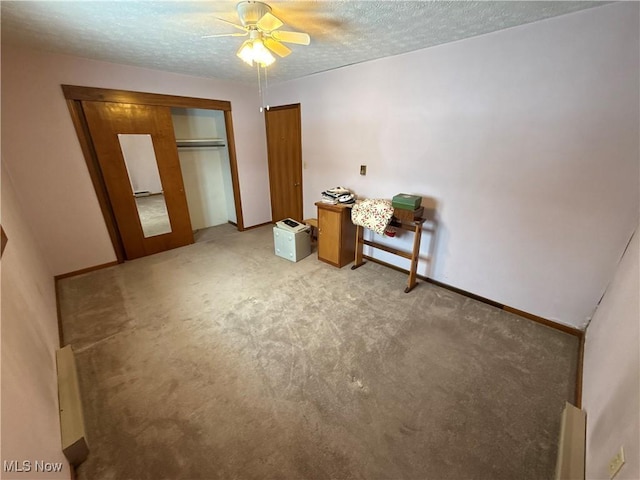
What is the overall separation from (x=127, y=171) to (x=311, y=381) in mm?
3357

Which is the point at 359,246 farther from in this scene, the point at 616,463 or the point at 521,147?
the point at 616,463

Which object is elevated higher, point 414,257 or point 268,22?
point 268,22

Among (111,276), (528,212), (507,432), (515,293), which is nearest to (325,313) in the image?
(507,432)

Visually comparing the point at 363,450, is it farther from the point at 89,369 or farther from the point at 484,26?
the point at 484,26

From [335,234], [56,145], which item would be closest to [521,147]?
[335,234]

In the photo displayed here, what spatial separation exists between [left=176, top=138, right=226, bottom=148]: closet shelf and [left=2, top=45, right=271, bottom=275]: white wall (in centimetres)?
80

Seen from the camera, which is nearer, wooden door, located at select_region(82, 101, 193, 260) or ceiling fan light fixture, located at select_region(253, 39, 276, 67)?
ceiling fan light fixture, located at select_region(253, 39, 276, 67)

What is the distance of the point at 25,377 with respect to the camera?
1.13 meters

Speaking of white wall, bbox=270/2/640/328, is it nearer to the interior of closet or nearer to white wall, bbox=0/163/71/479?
the interior of closet

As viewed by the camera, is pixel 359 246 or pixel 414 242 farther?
pixel 359 246

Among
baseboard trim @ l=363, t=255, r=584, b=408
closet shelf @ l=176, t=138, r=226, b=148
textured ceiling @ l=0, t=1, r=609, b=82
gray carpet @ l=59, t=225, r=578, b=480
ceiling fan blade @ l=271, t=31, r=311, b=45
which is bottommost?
gray carpet @ l=59, t=225, r=578, b=480

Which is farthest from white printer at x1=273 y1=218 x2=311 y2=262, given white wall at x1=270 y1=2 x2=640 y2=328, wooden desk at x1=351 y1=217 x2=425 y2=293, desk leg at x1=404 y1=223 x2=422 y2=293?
desk leg at x1=404 y1=223 x2=422 y2=293

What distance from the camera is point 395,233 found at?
10.3 feet

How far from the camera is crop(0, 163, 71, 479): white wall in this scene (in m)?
0.91
